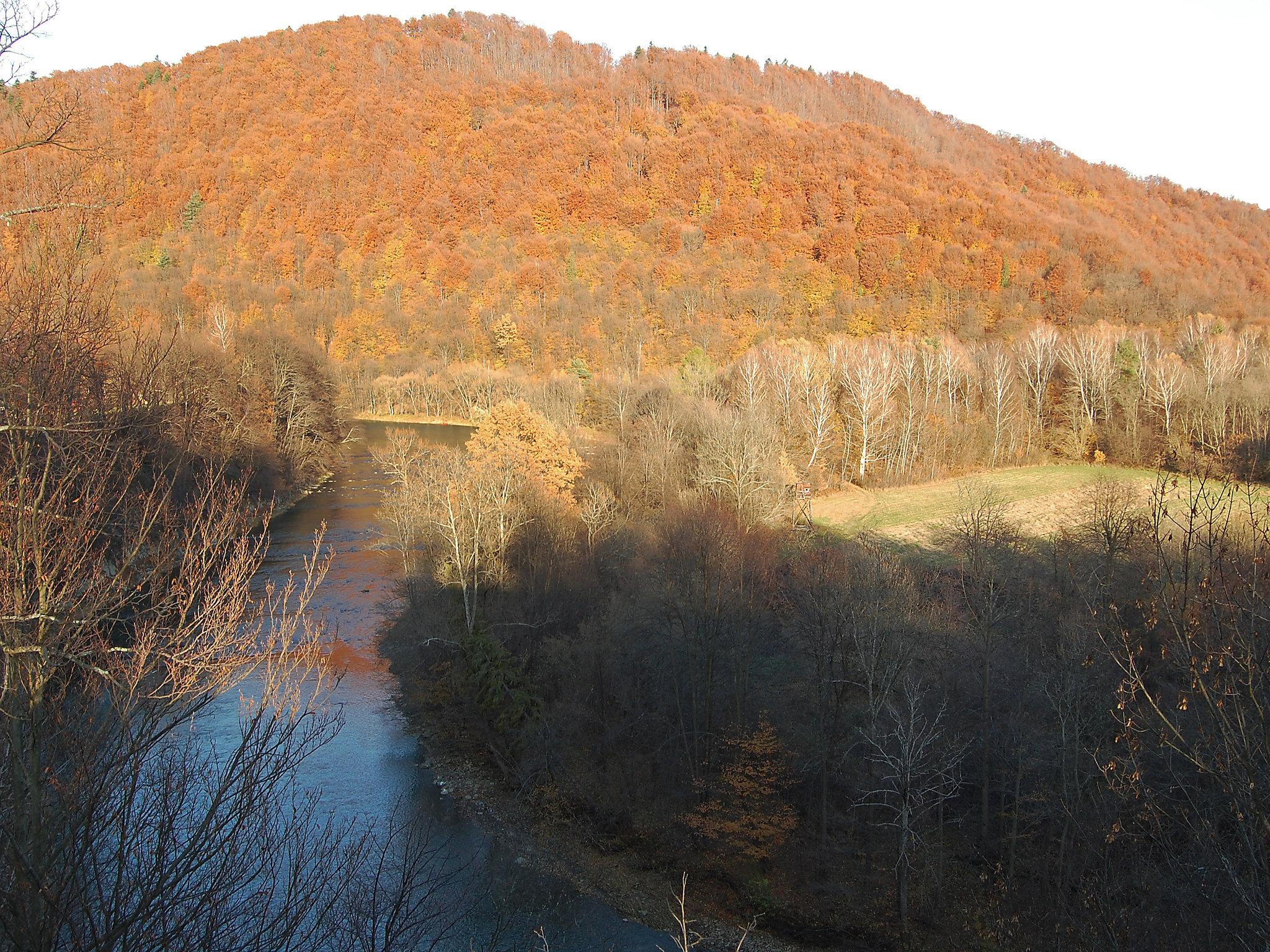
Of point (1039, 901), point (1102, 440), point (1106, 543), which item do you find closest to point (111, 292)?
point (1039, 901)

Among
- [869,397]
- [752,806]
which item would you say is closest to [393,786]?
[752,806]

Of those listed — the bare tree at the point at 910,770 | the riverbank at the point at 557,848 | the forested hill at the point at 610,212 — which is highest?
the forested hill at the point at 610,212

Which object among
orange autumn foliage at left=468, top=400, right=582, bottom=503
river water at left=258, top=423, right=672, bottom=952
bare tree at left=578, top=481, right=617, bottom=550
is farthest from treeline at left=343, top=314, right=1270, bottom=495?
river water at left=258, top=423, right=672, bottom=952

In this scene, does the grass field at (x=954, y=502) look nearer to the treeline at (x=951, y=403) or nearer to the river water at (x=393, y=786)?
the treeline at (x=951, y=403)

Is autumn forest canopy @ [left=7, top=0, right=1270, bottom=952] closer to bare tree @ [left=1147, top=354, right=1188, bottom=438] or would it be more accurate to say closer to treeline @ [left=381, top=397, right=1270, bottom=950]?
treeline @ [left=381, top=397, right=1270, bottom=950]

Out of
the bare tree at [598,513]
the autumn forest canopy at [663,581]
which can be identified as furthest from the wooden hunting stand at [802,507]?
the bare tree at [598,513]

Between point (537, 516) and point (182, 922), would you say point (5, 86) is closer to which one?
point (182, 922)
